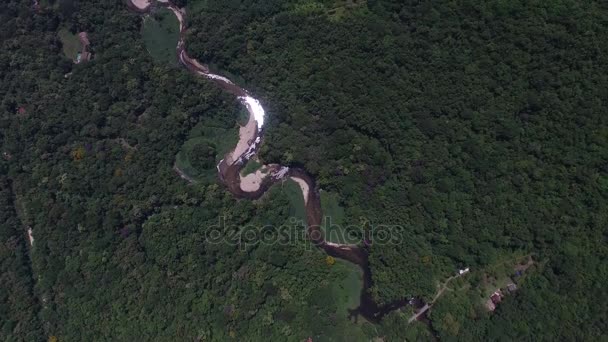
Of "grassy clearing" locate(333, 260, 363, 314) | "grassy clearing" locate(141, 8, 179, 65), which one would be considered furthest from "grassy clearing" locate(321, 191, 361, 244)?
"grassy clearing" locate(141, 8, 179, 65)

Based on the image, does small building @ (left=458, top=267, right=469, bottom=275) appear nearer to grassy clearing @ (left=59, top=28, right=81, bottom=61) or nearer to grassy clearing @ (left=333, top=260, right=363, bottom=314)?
grassy clearing @ (left=333, top=260, right=363, bottom=314)

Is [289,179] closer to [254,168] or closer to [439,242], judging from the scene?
[254,168]

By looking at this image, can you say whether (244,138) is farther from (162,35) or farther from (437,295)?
(437,295)

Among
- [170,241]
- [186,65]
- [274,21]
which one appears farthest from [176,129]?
[274,21]

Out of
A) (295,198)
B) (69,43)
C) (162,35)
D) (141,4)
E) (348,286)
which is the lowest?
(348,286)

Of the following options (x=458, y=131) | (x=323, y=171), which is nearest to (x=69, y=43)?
(x=323, y=171)
